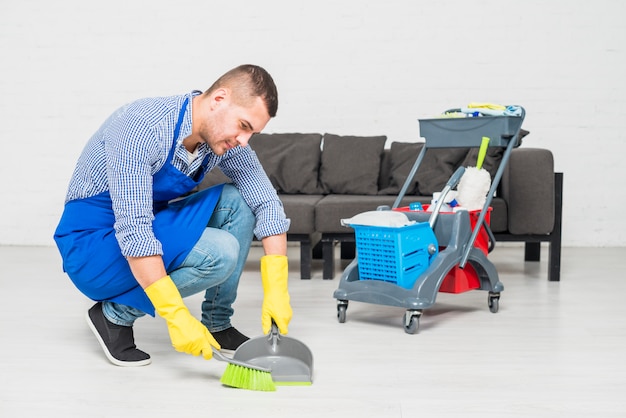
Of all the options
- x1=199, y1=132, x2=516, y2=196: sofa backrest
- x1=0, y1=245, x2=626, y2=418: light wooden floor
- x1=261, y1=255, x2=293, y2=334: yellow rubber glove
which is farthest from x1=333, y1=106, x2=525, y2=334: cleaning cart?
x1=199, y1=132, x2=516, y2=196: sofa backrest

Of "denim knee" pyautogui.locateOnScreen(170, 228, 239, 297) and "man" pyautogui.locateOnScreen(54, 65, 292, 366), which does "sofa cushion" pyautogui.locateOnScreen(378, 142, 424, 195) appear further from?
"denim knee" pyautogui.locateOnScreen(170, 228, 239, 297)

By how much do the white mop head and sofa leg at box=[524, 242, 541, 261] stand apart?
1383mm

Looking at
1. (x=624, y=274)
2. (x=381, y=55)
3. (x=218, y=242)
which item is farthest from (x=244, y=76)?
(x=381, y=55)

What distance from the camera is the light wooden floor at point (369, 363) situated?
196 centimetres

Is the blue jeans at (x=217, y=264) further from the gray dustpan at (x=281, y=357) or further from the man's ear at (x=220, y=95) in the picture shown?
the man's ear at (x=220, y=95)

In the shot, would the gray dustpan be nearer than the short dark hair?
No

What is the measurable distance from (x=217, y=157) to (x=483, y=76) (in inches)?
123

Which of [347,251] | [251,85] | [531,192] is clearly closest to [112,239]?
[251,85]

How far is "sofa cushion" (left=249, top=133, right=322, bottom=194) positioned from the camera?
433cm

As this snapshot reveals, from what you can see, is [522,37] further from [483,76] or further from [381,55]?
[381,55]

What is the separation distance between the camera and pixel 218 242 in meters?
2.26

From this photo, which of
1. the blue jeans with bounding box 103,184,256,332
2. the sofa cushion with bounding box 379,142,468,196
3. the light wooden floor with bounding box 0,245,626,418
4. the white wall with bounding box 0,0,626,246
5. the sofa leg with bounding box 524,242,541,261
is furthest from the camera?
the white wall with bounding box 0,0,626,246

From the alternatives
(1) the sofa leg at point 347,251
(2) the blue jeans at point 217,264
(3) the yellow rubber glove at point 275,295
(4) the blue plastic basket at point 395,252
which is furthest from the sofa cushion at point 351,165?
(3) the yellow rubber glove at point 275,295

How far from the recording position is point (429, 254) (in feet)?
9.45
